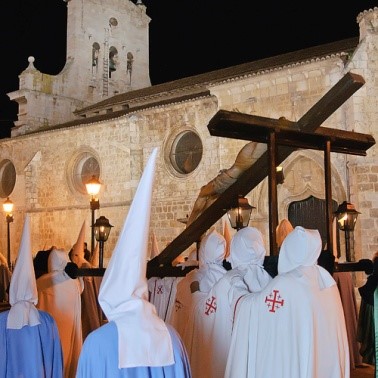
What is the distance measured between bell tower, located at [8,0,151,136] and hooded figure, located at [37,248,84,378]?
22.3 m

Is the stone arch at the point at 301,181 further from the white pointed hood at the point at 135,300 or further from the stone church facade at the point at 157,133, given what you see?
the white pointed hood at the point at 135,300

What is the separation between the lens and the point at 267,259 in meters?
4.92

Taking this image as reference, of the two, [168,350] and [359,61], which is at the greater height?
[359,61]

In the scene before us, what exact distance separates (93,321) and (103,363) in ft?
20.9

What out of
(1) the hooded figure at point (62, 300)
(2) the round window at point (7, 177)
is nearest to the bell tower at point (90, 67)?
(2) the round window at point (7, 177)

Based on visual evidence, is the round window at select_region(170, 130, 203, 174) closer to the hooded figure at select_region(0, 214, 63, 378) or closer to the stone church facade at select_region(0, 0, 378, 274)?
the stone church facade at select_region(0, 0, 378, 274)

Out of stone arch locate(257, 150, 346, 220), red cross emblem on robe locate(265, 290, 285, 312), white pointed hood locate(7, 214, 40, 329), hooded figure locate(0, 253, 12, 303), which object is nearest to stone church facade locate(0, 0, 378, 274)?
stone arch locate(257, 150, 346, 220)

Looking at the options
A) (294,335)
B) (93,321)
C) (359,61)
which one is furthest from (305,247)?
(359,61)

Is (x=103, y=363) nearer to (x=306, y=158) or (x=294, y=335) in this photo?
(x=294, y=335)

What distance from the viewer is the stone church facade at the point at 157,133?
14.6 metres

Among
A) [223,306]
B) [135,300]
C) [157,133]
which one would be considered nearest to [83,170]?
[157,133]

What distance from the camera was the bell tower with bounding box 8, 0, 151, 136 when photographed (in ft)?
94.2

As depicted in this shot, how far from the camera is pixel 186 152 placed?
62.1 ft

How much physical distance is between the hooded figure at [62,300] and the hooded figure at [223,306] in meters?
1.76
